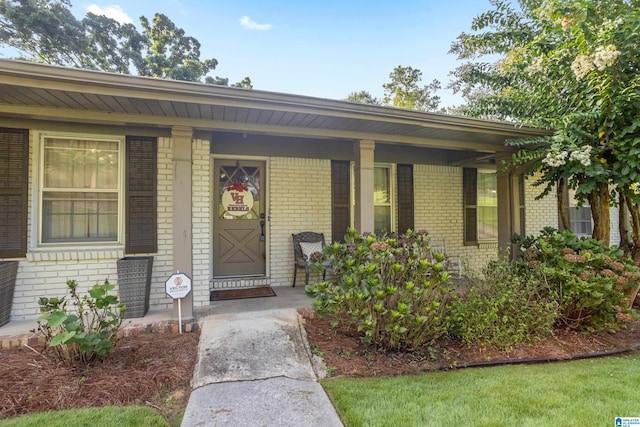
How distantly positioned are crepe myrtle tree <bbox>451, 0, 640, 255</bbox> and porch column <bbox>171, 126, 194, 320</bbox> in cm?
397

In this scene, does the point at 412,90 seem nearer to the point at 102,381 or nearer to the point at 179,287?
the point at 179,287

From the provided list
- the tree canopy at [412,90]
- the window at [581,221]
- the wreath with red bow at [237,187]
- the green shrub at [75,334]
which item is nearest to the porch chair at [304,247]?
the wreath with red bow at [237,187]

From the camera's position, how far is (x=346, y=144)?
17.8 ft

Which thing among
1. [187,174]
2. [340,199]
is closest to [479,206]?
[340,199]

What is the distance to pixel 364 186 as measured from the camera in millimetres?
4098

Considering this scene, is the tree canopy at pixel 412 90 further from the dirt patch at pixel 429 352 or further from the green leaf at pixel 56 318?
the green leaf at pixel 56 318

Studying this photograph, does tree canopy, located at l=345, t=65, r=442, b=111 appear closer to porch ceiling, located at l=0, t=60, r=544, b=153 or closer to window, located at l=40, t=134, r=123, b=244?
porch ceiling, located at l=0, t=60, r=544, b=153

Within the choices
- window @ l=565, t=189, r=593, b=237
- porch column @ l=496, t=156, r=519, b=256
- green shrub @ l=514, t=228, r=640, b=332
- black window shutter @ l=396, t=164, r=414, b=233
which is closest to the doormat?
black window shutter @ l=396, t=164, r=414, b=233

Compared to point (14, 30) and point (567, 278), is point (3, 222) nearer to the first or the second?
point (567, 278)

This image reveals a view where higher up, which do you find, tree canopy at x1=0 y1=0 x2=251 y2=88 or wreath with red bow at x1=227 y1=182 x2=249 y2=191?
tree canopy at x1=0 y1=0 x2=251 y2=88

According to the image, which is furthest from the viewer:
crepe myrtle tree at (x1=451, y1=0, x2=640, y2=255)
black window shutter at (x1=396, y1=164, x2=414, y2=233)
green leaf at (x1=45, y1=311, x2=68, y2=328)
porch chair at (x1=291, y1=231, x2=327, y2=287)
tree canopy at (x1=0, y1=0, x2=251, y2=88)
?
tree canopy at (x1=0, y1=0, x2=251, y2=88)

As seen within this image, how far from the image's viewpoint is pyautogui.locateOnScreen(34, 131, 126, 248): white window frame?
368 centimetres

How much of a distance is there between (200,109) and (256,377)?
2.53 meters

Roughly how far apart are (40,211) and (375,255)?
12.5 ft
